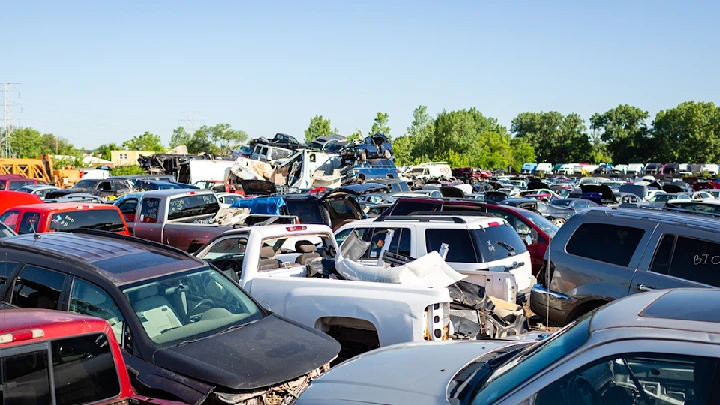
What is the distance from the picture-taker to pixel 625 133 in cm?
12606

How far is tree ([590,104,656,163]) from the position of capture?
12108 centimetres

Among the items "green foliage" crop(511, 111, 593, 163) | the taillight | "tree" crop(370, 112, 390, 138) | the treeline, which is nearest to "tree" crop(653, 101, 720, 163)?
the treeline

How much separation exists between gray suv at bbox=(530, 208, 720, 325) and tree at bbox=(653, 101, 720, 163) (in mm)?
113742

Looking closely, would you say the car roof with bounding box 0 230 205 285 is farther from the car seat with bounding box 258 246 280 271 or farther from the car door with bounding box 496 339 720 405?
the car door with bounding box 496 339 720 405

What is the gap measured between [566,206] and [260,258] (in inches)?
691

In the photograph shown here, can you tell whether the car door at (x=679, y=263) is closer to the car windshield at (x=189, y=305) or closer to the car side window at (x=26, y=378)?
the car windshield at (x=189, y=305)

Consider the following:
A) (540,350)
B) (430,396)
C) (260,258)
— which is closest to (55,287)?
(260,258)

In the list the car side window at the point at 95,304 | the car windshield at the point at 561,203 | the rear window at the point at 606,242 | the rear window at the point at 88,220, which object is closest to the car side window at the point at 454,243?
the rear window at the point at 606,242

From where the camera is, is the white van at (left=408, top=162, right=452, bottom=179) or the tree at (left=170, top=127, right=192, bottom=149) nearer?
the white van at (left=408, top=162, right=452, bottom=179)

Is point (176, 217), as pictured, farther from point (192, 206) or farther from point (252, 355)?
point (252, 355)

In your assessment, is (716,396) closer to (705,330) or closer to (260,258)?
(705,330)

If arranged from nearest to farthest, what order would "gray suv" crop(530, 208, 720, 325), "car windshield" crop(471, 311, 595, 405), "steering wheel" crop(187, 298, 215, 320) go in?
1. "car windshield" crop(471, 311, 595, 405)
2. "steering wheel" crop(187, 298, 215, 320)
3. "gray suv" crop(530, 208, 720, 325)

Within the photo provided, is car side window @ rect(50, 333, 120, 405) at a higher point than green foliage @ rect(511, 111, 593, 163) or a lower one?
lower

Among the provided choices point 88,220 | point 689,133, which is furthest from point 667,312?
point 689,133
